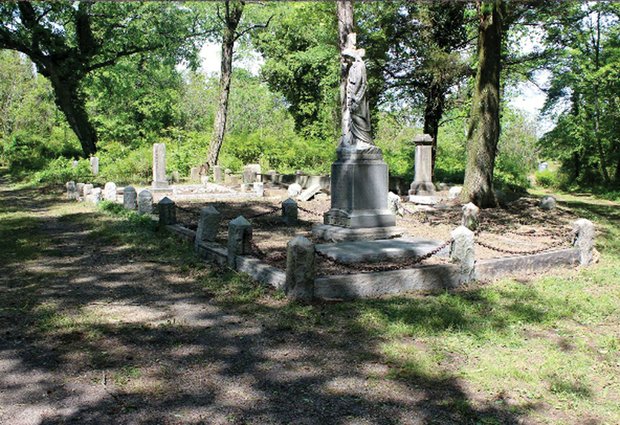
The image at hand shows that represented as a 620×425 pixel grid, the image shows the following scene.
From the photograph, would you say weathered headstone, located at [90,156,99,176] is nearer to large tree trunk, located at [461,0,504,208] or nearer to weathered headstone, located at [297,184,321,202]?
weathered headstone, located at [297,184,321,202]

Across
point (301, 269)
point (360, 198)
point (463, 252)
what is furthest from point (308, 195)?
point (301, 269)

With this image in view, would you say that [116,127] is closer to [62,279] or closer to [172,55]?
[172,55]

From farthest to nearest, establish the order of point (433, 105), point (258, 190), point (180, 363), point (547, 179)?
1. point (547, 179)
2. point (433, 105)
3. point (258, 190)
4. point (180, 363)

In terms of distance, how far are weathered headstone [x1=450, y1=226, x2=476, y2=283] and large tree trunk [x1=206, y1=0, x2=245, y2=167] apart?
20596 millimetres

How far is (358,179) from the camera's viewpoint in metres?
10.4

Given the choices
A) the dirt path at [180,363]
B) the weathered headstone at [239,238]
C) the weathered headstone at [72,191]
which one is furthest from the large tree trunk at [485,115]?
the weathered headstone at [72,191]

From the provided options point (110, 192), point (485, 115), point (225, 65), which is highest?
point (225, 65)

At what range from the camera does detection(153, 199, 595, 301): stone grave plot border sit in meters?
6.75

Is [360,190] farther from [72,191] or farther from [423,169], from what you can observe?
[72,191]

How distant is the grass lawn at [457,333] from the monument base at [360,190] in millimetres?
3061

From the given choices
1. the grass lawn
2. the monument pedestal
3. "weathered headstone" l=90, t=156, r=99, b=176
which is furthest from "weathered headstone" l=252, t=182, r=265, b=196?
the grass lawn

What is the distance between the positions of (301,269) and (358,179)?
4.05 m

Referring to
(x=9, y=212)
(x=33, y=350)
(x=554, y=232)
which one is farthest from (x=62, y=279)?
(x=554, y=232)

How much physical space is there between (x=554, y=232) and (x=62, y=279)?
10.2 meters
